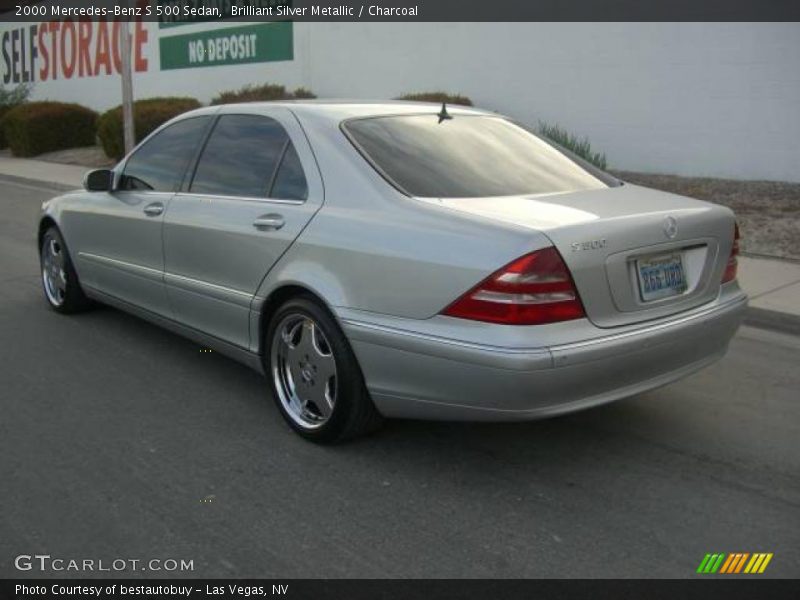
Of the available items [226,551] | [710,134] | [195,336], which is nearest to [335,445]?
[226,551]

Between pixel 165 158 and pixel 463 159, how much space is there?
2.05 meters

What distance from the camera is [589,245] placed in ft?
11.3

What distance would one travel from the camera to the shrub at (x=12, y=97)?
2497 cm

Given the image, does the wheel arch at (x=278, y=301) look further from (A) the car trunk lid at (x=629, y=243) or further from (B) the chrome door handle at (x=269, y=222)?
(A) the car trunk lid at (x=629, y=243)

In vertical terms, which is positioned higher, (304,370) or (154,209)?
(154,209)

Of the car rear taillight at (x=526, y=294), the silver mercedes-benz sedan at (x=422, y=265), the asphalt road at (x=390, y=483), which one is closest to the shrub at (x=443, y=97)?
the silver mercedes-benz sedan at (x=422, y=265)

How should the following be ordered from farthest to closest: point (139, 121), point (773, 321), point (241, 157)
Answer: point (139, 121), point (773, 321), point (241, 157)

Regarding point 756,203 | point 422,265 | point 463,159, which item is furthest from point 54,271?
point 756,203

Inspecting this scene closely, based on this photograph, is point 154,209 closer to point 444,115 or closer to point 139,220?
point 139,220

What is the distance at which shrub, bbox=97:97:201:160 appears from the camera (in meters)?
18.0
